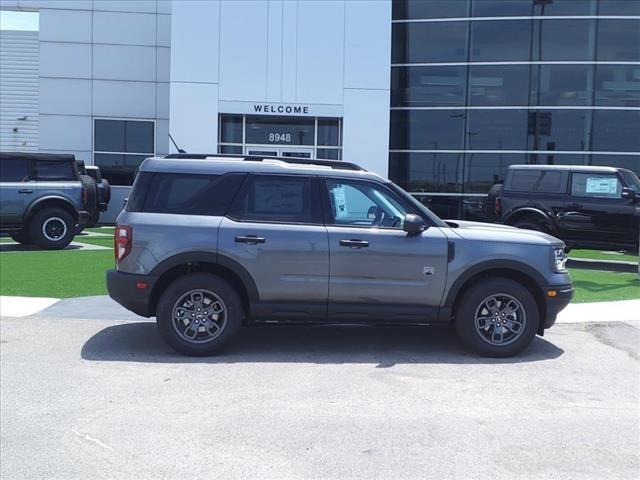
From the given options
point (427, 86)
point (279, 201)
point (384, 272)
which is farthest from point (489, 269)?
point (427, 86)

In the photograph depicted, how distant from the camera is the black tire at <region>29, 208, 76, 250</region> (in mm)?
14930

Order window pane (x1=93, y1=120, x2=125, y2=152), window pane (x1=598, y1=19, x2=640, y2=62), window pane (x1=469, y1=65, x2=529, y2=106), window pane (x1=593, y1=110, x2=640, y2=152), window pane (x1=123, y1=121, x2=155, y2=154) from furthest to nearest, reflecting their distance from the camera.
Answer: window pane (x1=123, y1=121, x2=155, y2=154)
window pane (x1=93, y1=120, x2=125, y2=152)
window pane (x1=469, y1=65, x2=529, y2=106)
window pane (x1=598, y1=19, x2=640, y2=62)
window pane (x1=593, y1=110, x2=640, y2=152)

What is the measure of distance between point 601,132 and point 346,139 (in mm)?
7229

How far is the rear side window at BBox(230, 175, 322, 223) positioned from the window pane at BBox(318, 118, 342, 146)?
513 inches

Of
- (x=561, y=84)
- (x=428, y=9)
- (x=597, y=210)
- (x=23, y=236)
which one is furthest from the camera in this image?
(x=428, y=9)

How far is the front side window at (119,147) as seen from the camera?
2312cm

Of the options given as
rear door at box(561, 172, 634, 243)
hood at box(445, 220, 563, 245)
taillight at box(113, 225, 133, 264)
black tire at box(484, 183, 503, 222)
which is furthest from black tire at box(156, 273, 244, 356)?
rear door at box(561, 172, 634, 243)

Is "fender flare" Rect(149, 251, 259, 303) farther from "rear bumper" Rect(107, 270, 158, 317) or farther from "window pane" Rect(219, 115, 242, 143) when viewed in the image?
"window pane" Rect(219, 115, 242, 143)

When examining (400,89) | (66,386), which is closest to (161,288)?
(66,386)

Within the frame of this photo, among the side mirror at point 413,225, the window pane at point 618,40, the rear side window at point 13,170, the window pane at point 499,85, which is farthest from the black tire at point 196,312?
the window pane at point 618,40

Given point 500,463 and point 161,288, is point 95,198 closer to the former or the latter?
point 161,288

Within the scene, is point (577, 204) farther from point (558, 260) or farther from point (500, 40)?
point (500, 40)

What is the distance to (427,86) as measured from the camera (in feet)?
64.4

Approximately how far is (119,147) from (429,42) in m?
11.3
